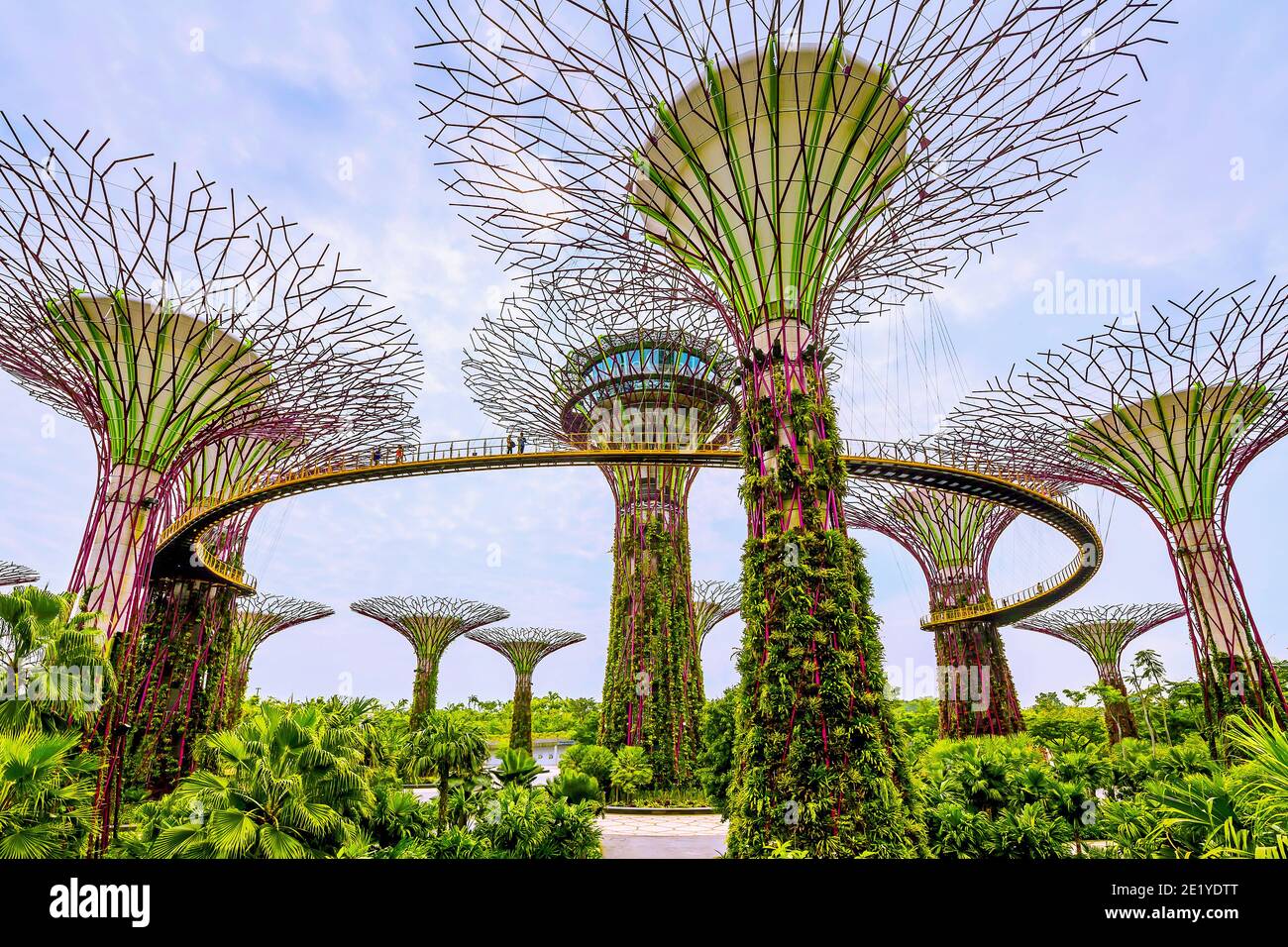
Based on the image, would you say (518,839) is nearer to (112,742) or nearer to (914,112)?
(112,742)

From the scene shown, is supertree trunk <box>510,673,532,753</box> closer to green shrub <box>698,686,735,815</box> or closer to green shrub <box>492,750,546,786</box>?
green shrub <box>492,750,546,786</box>

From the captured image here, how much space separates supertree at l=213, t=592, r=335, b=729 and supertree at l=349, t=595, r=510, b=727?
2.63 m

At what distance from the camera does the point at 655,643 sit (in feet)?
72.8

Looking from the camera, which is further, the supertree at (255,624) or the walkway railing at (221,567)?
the supertree at (255,624)

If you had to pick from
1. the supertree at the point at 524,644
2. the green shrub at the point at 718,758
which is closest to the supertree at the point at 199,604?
the green shrub at the point at 718,758

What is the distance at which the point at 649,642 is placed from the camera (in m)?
22.2

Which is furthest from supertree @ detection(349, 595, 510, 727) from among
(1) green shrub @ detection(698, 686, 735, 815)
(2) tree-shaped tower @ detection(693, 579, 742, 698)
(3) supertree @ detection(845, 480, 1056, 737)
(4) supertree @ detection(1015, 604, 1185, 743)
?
(4) supertree @ detection(1015, 604, 1185, 743)

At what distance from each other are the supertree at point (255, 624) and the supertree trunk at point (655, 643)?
16372 millimetres

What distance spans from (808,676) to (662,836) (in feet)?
26.8

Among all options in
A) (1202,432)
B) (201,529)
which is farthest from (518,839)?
(1202,432)

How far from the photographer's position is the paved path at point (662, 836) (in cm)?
1326

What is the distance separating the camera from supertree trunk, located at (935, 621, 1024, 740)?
91.5 ft

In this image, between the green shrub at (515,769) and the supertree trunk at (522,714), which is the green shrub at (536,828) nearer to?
→ the green shrub at (515,769)
